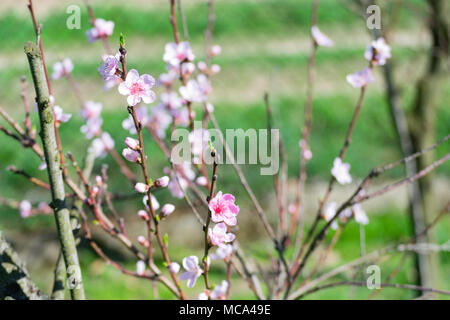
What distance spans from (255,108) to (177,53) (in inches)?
179

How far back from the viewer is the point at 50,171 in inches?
31.2

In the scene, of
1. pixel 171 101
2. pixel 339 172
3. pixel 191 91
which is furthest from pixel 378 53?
pixel 171 101

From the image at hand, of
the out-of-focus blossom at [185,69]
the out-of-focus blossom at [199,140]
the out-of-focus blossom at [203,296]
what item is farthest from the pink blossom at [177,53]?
the out-of-focus blossom at [203,296]

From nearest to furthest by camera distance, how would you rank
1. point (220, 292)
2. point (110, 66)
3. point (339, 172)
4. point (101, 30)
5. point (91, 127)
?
point (110, 66) → point (220, 292) → point (339, 172) → point (101, 30) → point (91, 127)

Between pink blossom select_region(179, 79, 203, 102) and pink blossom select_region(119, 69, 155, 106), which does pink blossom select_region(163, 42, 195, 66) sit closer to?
pink blossom select_region(179, 79, 203, 102)

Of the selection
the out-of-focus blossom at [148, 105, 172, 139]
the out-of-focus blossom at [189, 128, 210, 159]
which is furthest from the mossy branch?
the out-of-focus blossom at [148, 105, 172, 139]

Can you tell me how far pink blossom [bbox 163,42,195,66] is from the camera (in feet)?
3.83

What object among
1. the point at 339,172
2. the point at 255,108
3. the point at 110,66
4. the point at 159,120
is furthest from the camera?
the point at 255,108

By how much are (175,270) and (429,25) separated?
65.3 inches

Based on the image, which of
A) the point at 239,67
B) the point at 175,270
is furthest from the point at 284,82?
the point at 175,270

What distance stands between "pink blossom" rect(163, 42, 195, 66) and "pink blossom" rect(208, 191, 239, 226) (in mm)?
501

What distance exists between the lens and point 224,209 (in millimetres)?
787

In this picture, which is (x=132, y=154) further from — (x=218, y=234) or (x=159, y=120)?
(x=159, y=120)
